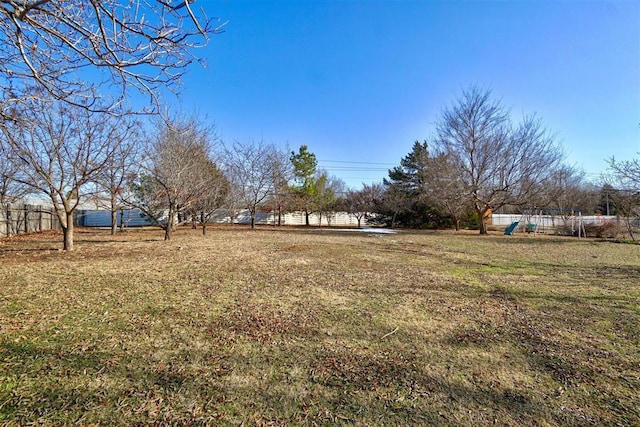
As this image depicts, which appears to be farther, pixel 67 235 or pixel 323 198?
pixel 323 198

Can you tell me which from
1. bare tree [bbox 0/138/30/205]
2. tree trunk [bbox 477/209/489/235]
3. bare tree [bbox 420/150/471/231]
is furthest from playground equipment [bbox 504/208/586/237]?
bare tree [bbox 0/138/30/205]

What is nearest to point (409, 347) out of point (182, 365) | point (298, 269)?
point (182, 365)

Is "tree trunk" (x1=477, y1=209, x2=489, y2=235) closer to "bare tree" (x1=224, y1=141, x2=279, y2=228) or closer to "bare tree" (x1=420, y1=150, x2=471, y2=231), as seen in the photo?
"bare tree" (x1=420, y1=150, x2=471, y2=231)

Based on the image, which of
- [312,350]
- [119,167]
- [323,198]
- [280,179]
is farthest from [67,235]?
[323,198]

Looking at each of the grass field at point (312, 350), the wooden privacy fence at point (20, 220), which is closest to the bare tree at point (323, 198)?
the wooden privacy fence at point (20, 220)

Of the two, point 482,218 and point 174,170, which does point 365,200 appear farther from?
point 174,170

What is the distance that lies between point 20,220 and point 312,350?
15524 millimetres

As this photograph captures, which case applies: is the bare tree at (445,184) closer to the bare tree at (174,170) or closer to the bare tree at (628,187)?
the bare tree at (628,187)

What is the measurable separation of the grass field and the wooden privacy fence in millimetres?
8850

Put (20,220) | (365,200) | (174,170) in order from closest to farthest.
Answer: (174,170) < (20,220) < (365,200)

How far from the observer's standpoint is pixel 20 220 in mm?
12023

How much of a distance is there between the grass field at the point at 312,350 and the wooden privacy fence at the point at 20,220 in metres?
8.85

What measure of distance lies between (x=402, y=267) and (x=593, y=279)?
325 cm

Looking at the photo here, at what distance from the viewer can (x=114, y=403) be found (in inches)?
65.9
